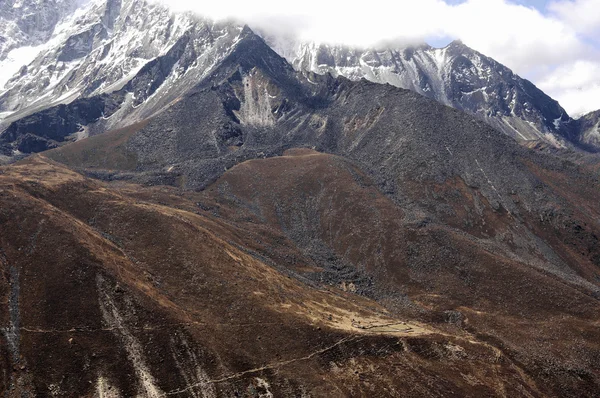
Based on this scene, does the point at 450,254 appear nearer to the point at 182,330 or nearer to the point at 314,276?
the point at 314,276

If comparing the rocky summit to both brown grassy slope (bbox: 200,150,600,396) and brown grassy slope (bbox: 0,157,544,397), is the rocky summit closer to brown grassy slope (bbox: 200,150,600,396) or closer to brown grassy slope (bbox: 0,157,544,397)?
brown grassy slope (bbox: 0,157,544,397)

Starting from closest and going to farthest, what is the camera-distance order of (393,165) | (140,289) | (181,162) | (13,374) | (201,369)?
1. (13,374)
2. (201,369)
3. (140,289)
4. (393,165)
5. (181,162)

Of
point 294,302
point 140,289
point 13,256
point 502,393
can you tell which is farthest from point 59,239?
point 502,393

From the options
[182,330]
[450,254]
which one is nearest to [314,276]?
[450,254]

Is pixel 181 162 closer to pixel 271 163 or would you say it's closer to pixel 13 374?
pixel 271 163

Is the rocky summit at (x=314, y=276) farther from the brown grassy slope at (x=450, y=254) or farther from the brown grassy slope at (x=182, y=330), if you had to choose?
the brown grassy slope at (x=450, y=254)

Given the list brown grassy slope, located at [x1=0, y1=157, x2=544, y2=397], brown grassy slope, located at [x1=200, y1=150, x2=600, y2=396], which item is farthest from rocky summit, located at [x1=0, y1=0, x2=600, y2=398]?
brown grassy slope, located at [x1=200, y1=150, x2=600, y2=396]

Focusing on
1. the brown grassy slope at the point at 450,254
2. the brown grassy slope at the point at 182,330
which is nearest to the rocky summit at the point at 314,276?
the brown grassy slope at the point at 182,330
